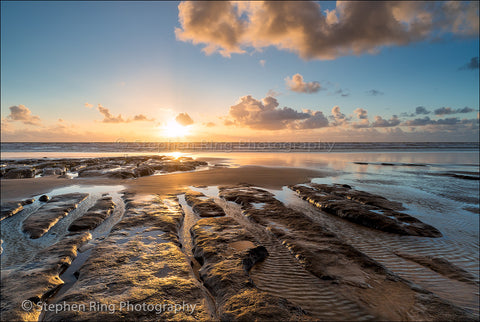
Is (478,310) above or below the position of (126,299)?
below

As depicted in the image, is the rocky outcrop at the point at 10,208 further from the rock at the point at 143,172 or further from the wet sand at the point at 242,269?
the rock at the point at 143,172

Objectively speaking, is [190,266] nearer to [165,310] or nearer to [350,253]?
[165,310]

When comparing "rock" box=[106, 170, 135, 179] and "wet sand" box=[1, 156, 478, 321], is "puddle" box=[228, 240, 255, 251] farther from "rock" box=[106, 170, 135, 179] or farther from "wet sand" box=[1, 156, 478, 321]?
"rock" box=[106, 170, 135, 179]

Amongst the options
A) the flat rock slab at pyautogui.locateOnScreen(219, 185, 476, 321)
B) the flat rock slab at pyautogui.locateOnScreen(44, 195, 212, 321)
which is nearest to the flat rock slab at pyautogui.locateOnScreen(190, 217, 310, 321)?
the flat rock slab at pyautogui.locateOnScreen(44, 195, 212, 321)

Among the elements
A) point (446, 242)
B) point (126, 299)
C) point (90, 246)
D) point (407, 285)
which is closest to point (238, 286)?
point (126, 299)

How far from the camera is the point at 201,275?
12.3 ft

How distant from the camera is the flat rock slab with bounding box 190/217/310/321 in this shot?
279cm

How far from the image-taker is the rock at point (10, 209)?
673cm

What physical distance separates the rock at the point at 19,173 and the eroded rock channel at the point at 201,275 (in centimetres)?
1132

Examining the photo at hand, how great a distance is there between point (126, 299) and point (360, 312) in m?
3.45

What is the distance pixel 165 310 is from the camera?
2.82m

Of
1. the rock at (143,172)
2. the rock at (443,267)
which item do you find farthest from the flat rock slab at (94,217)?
the rock at (443,267)

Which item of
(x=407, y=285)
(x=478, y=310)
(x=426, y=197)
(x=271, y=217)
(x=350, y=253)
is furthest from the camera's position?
(x=426, y=197)

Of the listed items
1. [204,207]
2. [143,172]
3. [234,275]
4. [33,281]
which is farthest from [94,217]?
[143,172]
